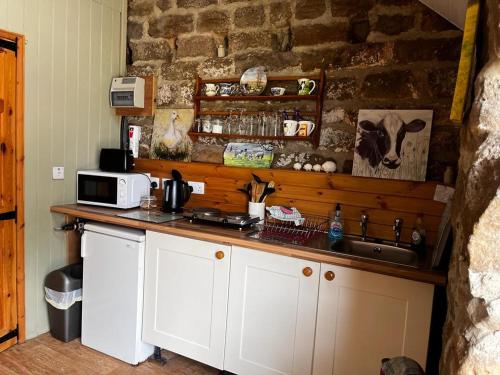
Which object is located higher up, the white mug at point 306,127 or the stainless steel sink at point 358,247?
the white mug at point 306,127

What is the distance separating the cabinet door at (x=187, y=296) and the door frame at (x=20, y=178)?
2.90ft

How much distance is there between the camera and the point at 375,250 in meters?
2.12

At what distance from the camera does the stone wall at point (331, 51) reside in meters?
2.10

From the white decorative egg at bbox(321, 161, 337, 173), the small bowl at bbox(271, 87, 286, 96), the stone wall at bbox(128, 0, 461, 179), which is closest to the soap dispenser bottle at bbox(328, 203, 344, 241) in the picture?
the white decorative egg at bbox(321, 161, 337, 173)

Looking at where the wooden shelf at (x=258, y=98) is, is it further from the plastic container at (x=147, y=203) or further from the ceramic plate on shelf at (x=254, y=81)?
the plastic container at (x=147, y=203)

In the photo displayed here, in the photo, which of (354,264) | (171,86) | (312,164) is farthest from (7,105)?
(354,264)

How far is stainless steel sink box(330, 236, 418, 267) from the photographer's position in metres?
2.02

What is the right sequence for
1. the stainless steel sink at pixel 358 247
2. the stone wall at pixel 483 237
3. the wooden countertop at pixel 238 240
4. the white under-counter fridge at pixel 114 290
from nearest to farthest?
the stone wall at pixel 483 237 → the wooden countertop at pixel 238 240 → the stainless steel sink at pixel 358 247 → the white under-counter fridge at pixel 114 290

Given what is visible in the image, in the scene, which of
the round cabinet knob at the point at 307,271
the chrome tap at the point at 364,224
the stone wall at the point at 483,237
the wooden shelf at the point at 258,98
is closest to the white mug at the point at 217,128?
the wooden shelf at the point at 258,98

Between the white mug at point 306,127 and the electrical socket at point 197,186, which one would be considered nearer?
the white mug at point 306,127

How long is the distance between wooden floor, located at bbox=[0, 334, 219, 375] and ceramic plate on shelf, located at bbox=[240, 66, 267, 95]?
1803 mm

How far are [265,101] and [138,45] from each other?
1.27 metres

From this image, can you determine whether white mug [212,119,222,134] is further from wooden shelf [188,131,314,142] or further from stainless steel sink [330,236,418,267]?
stainless steel sink [330,236,418,267]

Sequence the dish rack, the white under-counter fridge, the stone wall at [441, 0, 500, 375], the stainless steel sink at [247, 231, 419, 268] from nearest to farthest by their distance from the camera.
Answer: the stone wall at [441, 0, 500, 375]
the stainless steel sink at [247, 231, 419, 268]
the dish rack
the white under-counter fridge
